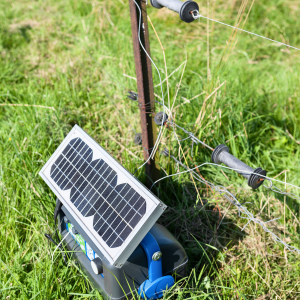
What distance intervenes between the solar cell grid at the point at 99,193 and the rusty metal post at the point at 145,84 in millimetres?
431

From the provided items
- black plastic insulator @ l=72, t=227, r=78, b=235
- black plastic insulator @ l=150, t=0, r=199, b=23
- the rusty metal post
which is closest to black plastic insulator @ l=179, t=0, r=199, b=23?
black plastic insulator @ l=150, t=0, r=199, b=23

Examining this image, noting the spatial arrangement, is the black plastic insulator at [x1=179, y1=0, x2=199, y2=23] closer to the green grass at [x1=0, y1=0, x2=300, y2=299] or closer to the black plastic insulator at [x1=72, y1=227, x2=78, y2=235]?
the green grass at [x1=0, y1=0, x2=300, y2=299]

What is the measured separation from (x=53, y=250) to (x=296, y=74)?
3195 mm

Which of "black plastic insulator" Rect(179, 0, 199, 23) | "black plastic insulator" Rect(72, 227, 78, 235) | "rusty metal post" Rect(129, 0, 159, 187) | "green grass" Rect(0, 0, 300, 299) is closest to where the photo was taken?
"black plastic insulator" Rect(179, 0, 199, 23)

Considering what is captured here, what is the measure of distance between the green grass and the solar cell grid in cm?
53

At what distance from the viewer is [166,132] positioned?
274cm

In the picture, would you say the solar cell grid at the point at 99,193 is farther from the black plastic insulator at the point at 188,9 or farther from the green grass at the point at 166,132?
the black plastic insulator at the point at 188,9

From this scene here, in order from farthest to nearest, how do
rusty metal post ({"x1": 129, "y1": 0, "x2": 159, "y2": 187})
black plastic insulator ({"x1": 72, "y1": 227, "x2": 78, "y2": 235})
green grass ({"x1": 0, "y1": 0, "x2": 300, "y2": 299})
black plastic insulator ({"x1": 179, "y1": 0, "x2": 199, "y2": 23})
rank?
green grass ({"x1": 0, "y1": 0, "x2": 300, "y2": 299}) < black plastic insulator ({"x1": 72, "y1": 227, "x2": 78, "y2": 235}) < rusty metal post ({"x1": 129, "y1": 0, "x2": 159, "y2": 187}) < black plastic insulator ({"x1": 179, "y1": 0, "x2": 199, "y2": 23})

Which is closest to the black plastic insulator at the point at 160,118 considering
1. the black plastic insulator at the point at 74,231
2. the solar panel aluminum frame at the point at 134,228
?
the solar panel aluminum frame at the point at 134,228

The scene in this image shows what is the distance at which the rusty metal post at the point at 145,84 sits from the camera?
1784 mm

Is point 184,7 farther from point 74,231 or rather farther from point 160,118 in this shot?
point 74,231

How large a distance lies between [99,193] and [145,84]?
739 millimetres

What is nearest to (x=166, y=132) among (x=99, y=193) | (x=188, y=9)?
(x=99, y=193)

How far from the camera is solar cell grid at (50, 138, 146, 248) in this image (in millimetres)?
1538
